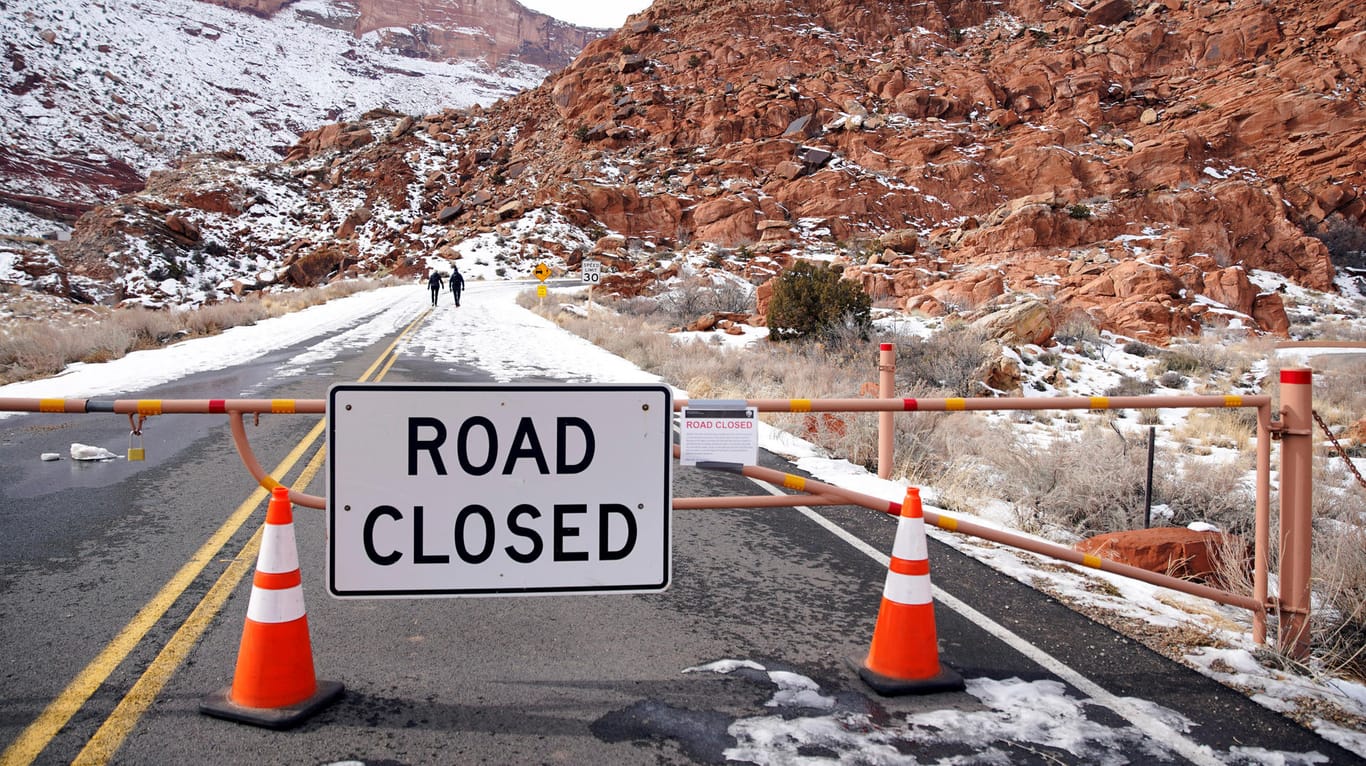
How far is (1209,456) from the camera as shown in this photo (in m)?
9.80

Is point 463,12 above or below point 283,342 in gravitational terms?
above

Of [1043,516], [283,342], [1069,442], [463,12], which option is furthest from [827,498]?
[463,12]

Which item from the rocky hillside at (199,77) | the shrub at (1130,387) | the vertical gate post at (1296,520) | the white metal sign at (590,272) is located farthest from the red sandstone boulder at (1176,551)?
the rocky hillside at (199,77)

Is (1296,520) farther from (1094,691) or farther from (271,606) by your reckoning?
(271,606)

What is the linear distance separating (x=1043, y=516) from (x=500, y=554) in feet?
15.9

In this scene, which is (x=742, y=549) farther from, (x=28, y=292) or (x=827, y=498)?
(x=28, y=292)

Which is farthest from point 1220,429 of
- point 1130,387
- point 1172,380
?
point 1172,380

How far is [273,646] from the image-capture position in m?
3.00

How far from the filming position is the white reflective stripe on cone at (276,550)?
9.88 feet

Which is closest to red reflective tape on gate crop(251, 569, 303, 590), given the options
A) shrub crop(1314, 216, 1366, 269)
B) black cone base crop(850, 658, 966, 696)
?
black cone base crop(850, 658, 966, 696)

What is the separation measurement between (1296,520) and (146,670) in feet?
→ 16.5

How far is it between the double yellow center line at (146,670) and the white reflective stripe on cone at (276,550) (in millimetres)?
681

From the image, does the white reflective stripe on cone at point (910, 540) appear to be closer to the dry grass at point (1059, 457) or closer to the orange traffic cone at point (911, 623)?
the orange traffic cone at point (911, 623)

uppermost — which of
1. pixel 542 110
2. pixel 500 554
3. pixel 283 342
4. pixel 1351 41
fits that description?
pixel 542 110
